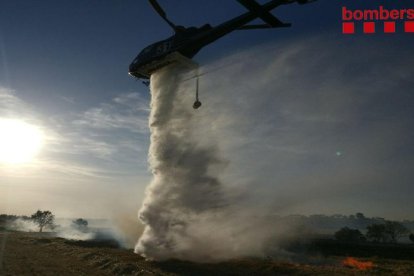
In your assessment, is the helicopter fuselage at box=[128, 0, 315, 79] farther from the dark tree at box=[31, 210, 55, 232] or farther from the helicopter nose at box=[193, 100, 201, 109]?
the dark tree at box=[31, 210, 55, 232]

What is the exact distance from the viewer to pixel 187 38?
32.4 meters

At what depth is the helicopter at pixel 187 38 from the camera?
27.1m

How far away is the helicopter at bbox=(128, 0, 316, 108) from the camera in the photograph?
89.0 ft

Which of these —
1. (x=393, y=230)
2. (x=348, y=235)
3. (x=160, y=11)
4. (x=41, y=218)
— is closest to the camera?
(x=160, y=11)

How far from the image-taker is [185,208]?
37.9 m

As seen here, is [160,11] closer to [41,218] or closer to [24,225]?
[41,218]

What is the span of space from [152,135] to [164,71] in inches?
304

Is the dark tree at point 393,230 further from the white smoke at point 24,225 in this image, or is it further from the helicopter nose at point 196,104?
the white smoke at point 24,225

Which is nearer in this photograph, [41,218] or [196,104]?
[196,104]

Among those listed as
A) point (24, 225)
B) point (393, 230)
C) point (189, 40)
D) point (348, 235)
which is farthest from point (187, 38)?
point (24, 225)

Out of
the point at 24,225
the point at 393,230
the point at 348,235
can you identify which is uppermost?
the point at 393,230

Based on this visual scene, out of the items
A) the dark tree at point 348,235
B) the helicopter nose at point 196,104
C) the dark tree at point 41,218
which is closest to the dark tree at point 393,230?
the dark tree at point 348,235

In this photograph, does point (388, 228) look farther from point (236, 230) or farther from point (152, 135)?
point (152, 135)

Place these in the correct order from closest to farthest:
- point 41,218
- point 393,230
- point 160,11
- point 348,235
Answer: point 160,11
point 348,235
point 393,230
point 41,218
